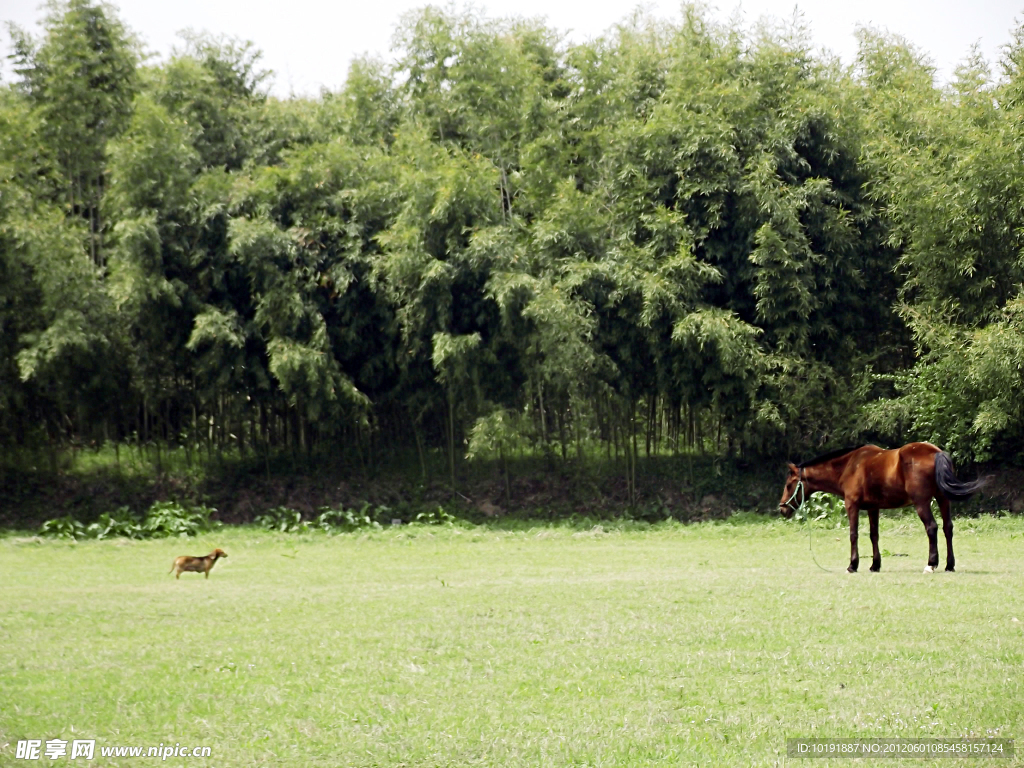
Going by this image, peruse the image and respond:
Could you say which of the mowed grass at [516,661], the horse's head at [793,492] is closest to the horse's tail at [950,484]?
the mowed grass at [516,661]

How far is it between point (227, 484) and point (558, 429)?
19.3ft

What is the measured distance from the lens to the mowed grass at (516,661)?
455cm

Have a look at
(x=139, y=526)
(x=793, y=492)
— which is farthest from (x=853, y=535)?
(x=139, y=526)

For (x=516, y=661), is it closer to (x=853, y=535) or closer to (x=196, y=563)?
(x=853, y=535)

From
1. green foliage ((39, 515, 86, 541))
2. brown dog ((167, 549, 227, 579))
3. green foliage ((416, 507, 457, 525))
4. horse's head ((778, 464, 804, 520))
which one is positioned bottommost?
green foliage ((416, 507, 457, 525))

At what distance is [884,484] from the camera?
32.4 feet

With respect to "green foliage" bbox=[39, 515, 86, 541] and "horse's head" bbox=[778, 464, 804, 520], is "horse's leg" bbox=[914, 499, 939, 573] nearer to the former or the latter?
"horse's head" bbox=[778, 464, 804, 520]

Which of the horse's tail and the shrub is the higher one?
the horse's tail

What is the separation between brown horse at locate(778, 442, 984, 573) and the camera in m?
9.55

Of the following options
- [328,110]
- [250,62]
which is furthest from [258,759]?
[250,62]

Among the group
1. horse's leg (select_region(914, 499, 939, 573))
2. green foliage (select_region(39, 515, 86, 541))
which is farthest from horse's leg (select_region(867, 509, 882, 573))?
green foliage (select_region(39, 515, 86, 541))

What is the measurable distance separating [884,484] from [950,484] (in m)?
0.62

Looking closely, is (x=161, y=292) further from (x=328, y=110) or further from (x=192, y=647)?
(x=192, y=647)

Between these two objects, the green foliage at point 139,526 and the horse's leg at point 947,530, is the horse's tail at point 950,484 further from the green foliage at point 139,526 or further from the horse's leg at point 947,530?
the green foliage at point 139,526
